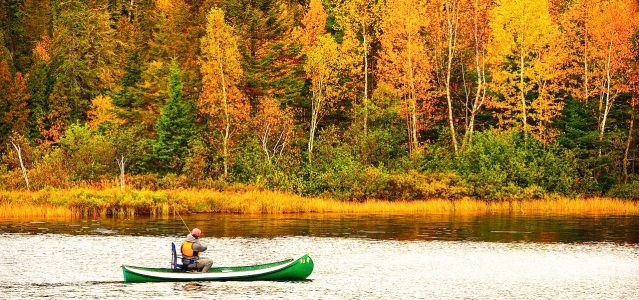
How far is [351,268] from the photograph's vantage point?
39.5m

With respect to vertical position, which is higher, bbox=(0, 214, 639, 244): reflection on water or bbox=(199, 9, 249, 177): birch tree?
bbox=(199, 9, 249, 177): birch tree

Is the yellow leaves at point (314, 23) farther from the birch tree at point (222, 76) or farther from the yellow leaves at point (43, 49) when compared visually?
the yellow leaves at point (43, 49)

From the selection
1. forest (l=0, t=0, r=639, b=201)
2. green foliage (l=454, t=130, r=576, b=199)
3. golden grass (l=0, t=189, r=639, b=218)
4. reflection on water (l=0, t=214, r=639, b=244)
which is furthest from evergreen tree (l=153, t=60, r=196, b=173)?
green foliage (l=454, t=130, r=576, b=199)

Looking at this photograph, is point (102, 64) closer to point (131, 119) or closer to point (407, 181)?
point (131, 119)

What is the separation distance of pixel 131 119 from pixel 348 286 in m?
55.4

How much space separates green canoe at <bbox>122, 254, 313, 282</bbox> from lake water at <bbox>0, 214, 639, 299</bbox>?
0.39 metres

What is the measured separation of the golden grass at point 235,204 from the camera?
6103cm

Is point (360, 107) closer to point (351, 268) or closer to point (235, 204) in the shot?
point (235, 204)

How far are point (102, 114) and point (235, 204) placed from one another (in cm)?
3010

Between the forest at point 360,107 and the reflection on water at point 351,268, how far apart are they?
22.4 m

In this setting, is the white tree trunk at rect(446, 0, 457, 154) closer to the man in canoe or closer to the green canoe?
the green canoe

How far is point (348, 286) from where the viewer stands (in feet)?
113

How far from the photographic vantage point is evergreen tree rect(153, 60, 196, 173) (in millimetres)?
77938

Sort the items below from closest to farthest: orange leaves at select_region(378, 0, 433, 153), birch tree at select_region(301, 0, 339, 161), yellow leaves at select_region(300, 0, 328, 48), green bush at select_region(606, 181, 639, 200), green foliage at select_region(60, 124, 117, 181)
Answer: green bush at select_region(606, 181, 639, 200) → green foliage at select_region(60, 124, 117, 181) → orange leaves at select_region(378, 0, 433, 153) → birch tree at select_region(301, 0, 339, 161) → yellow leaves at select_region(300, 0, 328, 48)
